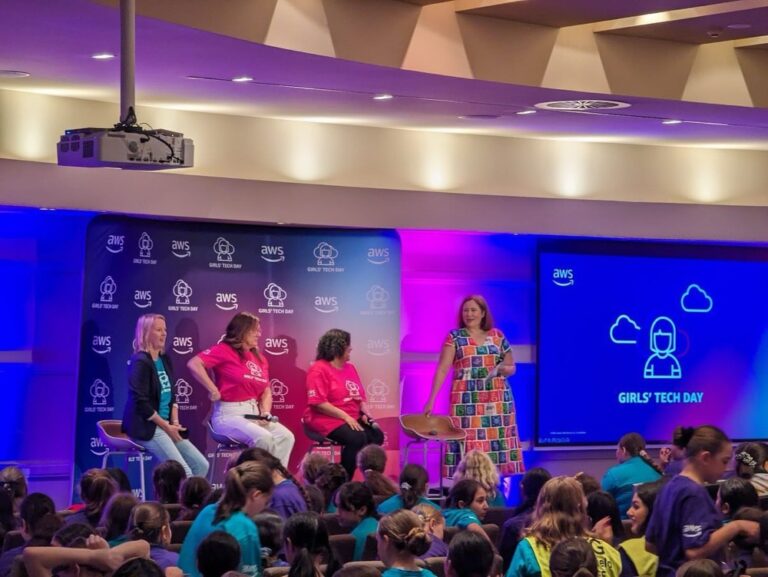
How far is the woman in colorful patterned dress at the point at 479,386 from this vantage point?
11789mm

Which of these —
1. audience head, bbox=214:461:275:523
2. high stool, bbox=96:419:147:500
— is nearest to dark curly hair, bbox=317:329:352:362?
high stool, bbox=96:419:147:500

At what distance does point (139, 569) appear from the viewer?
443 cm

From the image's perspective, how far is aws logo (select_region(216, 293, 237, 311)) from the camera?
37.0 feet

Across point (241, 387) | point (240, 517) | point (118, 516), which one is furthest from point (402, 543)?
point (241, 387)

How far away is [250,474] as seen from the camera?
627 cm

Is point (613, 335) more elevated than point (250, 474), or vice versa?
point (613, 335)

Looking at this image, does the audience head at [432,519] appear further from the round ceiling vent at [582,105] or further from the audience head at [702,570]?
the round ceiling vent at [582,105]

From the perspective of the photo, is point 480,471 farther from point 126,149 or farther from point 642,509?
point 126,149

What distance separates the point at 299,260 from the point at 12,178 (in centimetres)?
270

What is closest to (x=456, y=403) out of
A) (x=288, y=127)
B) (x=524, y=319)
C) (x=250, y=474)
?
(x=524, y=319)

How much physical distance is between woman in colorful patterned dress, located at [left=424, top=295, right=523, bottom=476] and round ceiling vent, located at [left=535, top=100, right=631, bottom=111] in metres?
2.06

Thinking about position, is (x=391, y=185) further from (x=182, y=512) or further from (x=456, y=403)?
(x=182, y=512)

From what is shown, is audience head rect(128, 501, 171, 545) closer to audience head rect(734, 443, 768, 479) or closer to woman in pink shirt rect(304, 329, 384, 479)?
audience head rect(734, 443, 768, 479)

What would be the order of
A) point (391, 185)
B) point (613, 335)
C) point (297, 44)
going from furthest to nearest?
point (613, 335) → point (391, 185) → point (297, 44)
